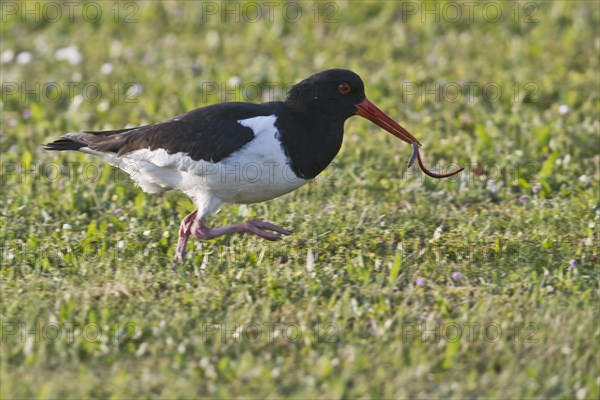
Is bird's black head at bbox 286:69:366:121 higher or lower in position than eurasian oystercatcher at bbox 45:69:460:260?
higher

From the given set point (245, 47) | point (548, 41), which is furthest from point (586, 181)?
point (245, 47)

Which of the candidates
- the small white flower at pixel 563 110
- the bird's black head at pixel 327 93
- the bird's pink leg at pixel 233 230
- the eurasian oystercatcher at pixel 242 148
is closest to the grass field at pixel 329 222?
the small white flower at pixel 563 110

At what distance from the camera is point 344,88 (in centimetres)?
626

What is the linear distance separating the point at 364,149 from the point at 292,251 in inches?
82.7

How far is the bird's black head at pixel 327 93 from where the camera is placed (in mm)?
6172

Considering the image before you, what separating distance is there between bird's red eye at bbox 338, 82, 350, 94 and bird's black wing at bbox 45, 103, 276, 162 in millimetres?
433

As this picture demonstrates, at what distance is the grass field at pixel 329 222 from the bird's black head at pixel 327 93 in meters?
0.82

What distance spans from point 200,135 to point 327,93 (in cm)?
84

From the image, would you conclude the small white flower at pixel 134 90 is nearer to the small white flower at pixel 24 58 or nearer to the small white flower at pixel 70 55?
the small white flower at pixel 70 55

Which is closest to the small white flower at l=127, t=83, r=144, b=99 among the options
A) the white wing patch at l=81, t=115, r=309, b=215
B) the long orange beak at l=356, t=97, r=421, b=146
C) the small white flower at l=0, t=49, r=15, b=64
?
the small white flower at l=0, t=49, r=15, b=64

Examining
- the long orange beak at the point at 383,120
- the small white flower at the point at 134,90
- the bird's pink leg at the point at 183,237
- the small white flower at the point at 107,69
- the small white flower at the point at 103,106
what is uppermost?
the small white flower at the point at 107,69

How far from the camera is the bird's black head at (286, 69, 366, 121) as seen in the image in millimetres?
6172

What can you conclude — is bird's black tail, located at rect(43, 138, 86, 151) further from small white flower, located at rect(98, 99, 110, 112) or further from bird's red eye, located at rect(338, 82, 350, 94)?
small white flower, located at rect(98, 99, 110, 112)

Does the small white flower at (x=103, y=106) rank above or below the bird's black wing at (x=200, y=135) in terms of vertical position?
above
